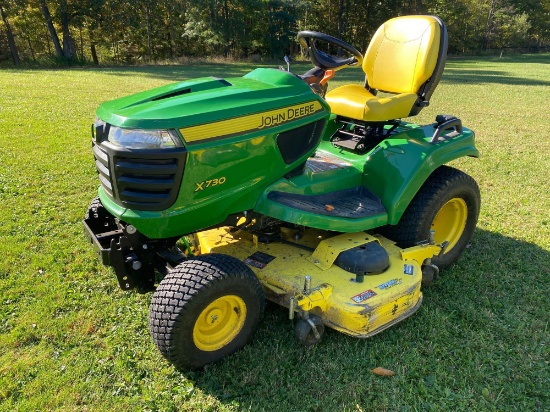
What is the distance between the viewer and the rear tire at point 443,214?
3.09 metres

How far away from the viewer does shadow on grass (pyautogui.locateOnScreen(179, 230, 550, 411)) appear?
2229 millimetres

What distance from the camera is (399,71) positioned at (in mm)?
3562

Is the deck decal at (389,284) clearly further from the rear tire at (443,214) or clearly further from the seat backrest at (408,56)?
the seat backrest at (408,56)

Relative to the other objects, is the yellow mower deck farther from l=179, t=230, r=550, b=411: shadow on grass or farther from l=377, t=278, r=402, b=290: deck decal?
l=179, t=230, r=550, b=411: shadow on grass

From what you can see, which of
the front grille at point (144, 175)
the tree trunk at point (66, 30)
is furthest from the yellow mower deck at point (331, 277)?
the tree trunk at point (66, 30)

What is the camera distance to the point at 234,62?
2773cm

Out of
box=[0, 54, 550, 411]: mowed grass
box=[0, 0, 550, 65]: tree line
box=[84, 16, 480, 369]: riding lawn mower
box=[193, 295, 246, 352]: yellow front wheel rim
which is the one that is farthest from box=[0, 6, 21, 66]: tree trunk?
box=[193, 295, 246, 352]: yellow front wheel rim

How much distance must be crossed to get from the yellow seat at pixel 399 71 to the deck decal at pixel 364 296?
1.24m

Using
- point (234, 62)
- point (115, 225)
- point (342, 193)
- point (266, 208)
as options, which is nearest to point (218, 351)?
point (266, 208)

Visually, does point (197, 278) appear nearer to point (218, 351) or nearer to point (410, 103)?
point (218, 351)

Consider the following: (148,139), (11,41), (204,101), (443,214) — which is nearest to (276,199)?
(204,101)

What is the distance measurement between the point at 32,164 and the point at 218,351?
4.40 m

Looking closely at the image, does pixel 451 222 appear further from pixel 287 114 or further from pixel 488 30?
pixel 488 30

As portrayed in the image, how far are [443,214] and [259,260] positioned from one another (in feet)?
5.61
